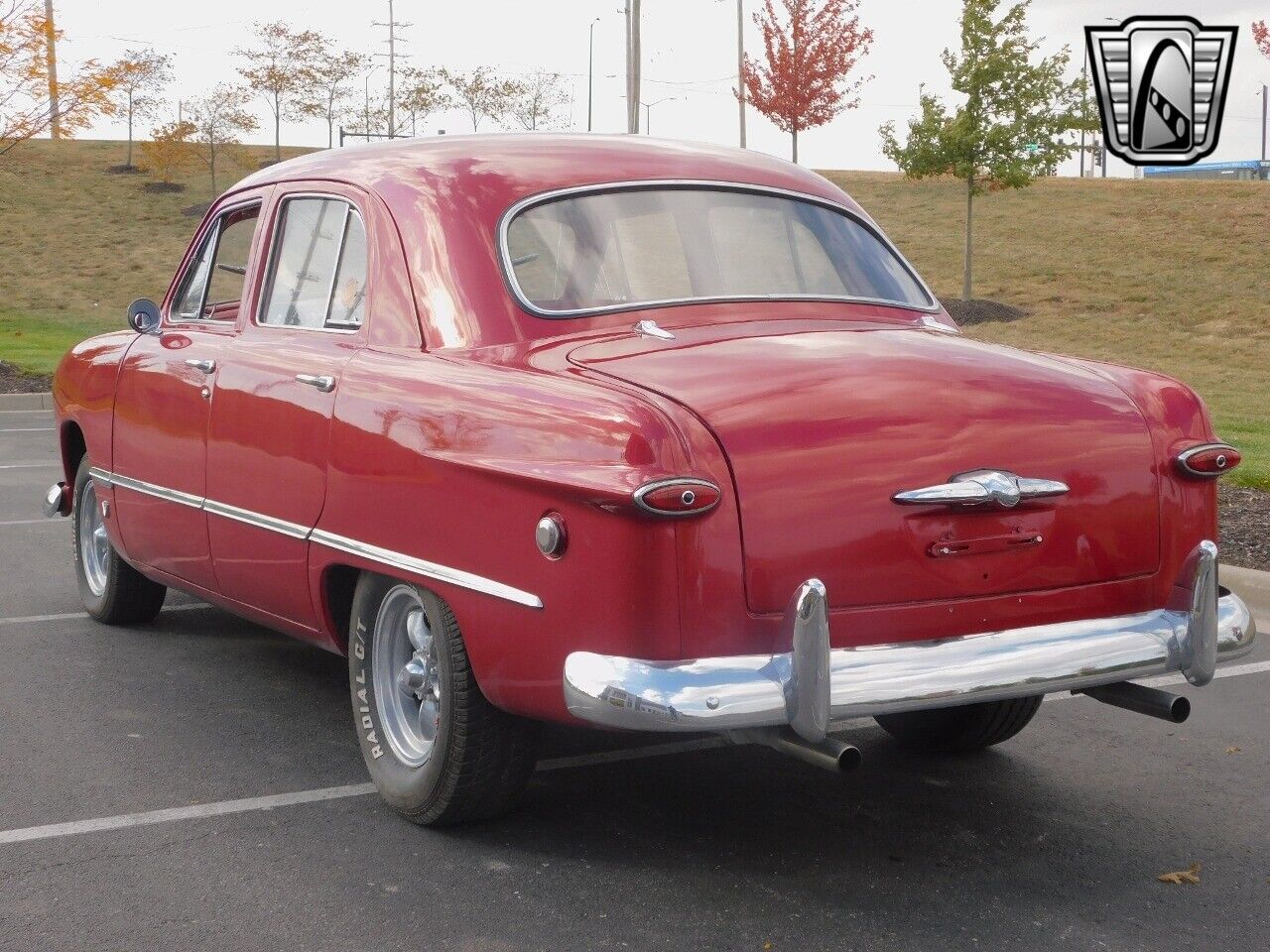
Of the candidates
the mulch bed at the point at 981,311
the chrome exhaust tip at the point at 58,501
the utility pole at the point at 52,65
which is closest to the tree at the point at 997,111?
the mulch bed at the point at 981,311

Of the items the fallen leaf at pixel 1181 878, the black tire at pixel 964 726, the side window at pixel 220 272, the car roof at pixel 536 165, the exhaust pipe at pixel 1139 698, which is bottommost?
the fallen leaf at pixel 1181 878

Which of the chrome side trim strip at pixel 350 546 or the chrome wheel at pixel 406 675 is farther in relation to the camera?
the chrome wheel at pixel 406 675

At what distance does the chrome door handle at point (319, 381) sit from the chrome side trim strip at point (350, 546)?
16.8 inches

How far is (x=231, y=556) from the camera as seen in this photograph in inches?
211

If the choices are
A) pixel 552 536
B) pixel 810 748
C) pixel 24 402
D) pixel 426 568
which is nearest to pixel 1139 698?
pixel 810 748

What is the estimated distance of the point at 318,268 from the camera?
5254mm

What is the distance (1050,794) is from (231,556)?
2789mm

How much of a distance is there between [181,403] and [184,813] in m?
1.71

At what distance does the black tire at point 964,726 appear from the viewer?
506 centimetres

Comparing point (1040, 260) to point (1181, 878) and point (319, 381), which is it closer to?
point (319, 381)

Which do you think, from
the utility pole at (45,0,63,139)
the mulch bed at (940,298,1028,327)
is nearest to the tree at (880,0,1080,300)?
the mulch bed at (940,298,1028,327)

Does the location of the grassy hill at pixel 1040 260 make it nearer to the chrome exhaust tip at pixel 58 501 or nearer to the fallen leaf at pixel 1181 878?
the chrome exhaust tip at pixel 58 501

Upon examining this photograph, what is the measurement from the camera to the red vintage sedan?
3.65 m

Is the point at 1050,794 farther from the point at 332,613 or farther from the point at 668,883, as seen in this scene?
the point at 332,613
